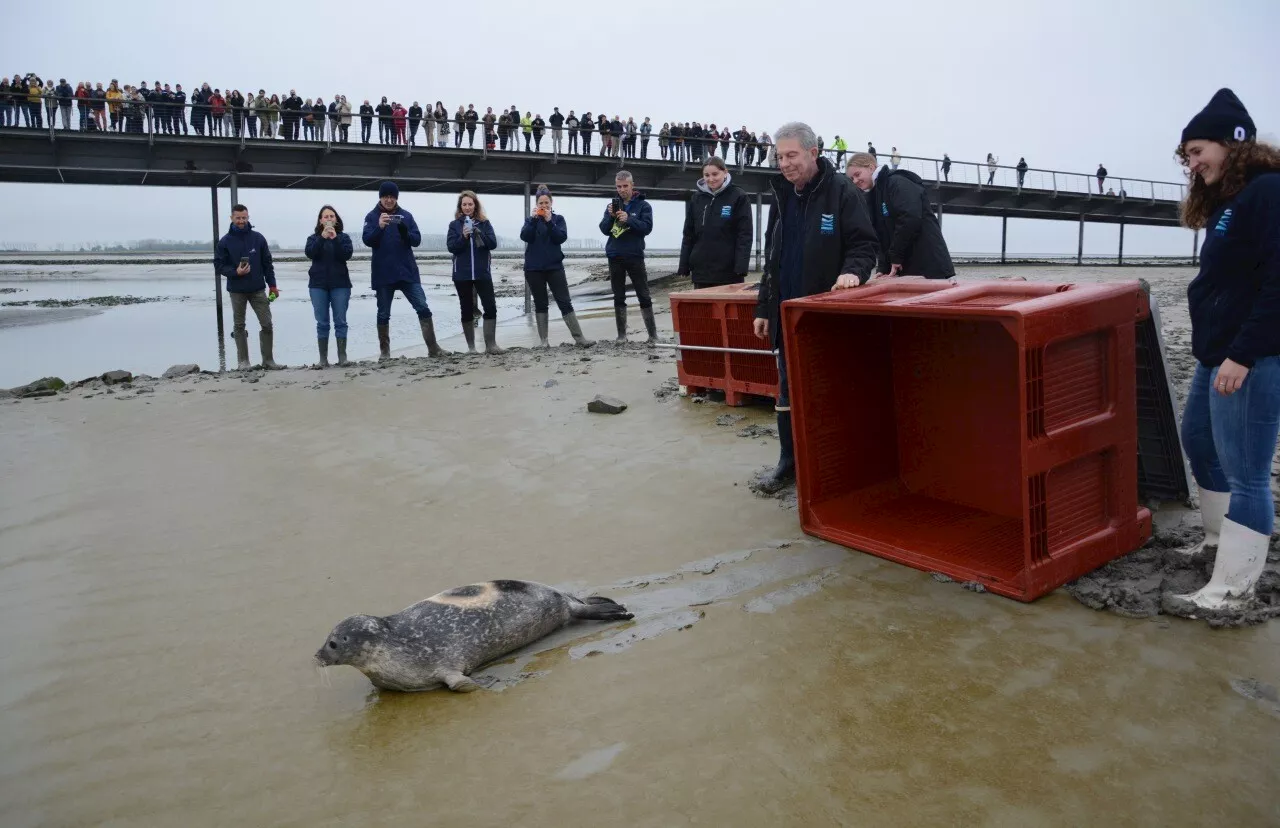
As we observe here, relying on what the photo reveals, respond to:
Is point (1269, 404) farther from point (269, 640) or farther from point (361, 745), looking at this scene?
point (269, 640)

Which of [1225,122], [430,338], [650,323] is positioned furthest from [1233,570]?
[430,338]

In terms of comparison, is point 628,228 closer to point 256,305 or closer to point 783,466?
point 256,305

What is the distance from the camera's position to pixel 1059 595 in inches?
140

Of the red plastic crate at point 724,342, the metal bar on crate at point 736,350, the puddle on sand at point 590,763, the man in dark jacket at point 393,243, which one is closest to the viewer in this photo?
the puddle on sand at point 590,763

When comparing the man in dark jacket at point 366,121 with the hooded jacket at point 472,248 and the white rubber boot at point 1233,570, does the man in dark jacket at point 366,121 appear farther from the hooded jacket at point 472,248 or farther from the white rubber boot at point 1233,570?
the white rubber boot at point 1233,570

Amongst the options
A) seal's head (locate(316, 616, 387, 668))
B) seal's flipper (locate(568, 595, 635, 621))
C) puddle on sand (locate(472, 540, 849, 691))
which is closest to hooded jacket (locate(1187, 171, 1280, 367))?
puddle on sand (locate(472, 540, 849, 691))

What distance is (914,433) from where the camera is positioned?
4754mm

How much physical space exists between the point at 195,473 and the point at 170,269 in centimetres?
6767

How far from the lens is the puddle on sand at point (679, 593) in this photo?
3359 millimetres

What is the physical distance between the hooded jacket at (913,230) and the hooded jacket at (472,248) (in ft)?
18.0

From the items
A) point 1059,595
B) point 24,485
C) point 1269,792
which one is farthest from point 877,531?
point 24,485

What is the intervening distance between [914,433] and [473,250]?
23.7 feet

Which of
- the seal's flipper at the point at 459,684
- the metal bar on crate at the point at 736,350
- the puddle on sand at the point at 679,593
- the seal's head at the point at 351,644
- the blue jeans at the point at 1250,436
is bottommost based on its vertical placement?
the seal's flipper at the point at 459,684

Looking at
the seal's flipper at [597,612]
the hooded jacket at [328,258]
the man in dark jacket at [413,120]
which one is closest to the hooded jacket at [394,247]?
the hooded jacket at [328,258]
